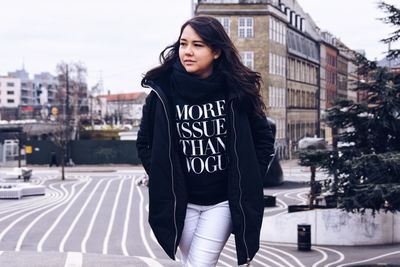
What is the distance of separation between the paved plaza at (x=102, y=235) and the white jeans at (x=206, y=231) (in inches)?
235

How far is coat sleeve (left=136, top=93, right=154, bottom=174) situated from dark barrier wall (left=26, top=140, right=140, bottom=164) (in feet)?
186

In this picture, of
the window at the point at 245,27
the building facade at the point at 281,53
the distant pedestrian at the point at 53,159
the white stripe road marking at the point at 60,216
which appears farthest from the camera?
the distant pedestrian at the point at 53,159

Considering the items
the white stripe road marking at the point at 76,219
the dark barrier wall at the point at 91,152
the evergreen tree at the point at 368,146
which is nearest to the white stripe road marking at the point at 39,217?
the white stripe road marking at the point at 76,219

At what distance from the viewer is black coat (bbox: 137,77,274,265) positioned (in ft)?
12.0

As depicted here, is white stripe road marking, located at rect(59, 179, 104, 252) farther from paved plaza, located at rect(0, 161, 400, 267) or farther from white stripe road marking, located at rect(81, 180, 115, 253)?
white stripe road marking, located at rect(81, 180, 115, 253)

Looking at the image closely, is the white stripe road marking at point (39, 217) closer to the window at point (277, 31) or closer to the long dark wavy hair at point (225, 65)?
the long dark wavy hair at point (225, 65)

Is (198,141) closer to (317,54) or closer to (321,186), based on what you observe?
(321,186)

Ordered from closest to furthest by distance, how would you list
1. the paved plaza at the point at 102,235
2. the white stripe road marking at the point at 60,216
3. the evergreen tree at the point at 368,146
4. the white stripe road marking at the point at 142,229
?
the paved plaza at the point at 102,235, the evergreen tree at the point at 368,146, the white stripe road marking at the point at 142,229, the white stripe road marking at the point at 60,216

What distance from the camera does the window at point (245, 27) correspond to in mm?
59750

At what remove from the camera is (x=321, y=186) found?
15180 millimetres

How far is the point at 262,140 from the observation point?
3.83m

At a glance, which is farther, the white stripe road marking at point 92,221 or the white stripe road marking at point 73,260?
the white stripe road marking at point 92,221

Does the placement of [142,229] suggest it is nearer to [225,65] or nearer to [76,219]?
[76,219]

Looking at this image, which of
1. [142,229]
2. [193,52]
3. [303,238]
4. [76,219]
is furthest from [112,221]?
[193,52]
